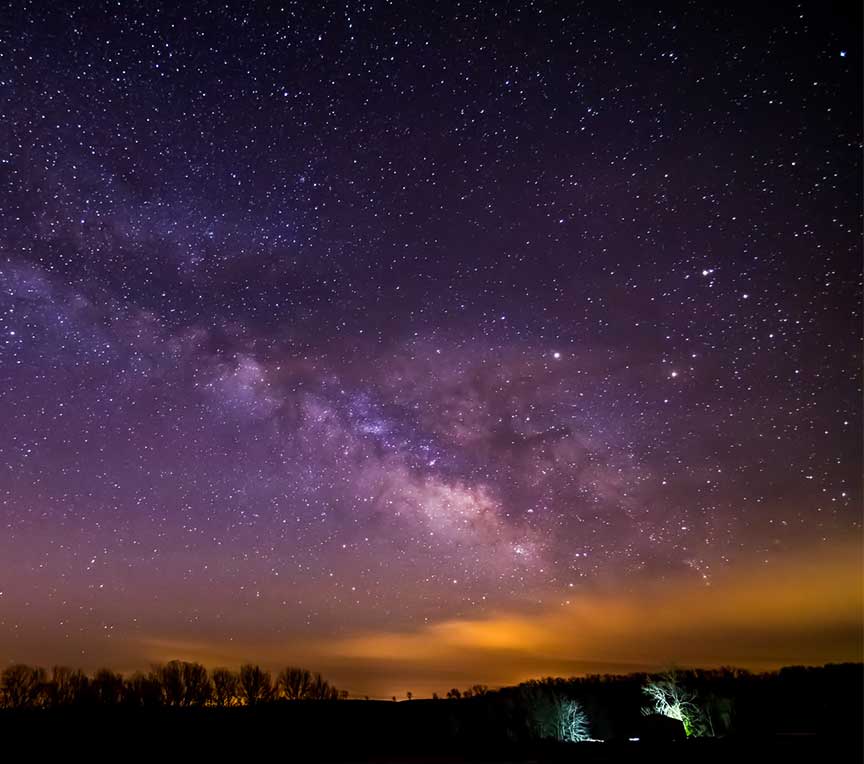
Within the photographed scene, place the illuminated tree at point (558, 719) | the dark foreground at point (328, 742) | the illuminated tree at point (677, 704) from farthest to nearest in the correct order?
the illuminated tree at point (558, 719) < the illuminated tree at point (677, 704) < the dark foreground at point (328, 742)

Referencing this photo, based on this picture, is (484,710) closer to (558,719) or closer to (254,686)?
(558,719)

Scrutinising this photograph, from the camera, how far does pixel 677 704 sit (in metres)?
48.9

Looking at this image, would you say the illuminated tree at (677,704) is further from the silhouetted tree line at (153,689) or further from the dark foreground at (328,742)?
the silhouetted tree line at (153,689)

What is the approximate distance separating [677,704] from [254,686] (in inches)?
3745

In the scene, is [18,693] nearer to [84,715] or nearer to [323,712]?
[84,715]

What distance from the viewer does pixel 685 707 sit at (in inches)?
1957

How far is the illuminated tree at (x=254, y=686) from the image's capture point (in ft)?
394

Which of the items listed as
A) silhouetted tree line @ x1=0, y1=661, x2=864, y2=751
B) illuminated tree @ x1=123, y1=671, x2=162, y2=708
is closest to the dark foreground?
silhouetted tree line @ x1=0, y1=661, x2=864, y2=751

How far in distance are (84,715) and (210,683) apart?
1653 inches

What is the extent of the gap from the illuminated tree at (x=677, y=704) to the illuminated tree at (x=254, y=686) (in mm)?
89100

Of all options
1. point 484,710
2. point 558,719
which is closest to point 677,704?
point 558,719

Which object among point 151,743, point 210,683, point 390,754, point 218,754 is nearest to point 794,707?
point 390,754

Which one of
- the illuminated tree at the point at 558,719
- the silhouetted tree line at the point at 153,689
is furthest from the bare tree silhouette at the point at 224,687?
the illuminated tree at the point at 558,719

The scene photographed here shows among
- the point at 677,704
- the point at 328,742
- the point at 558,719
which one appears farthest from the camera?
the point at 328,742
